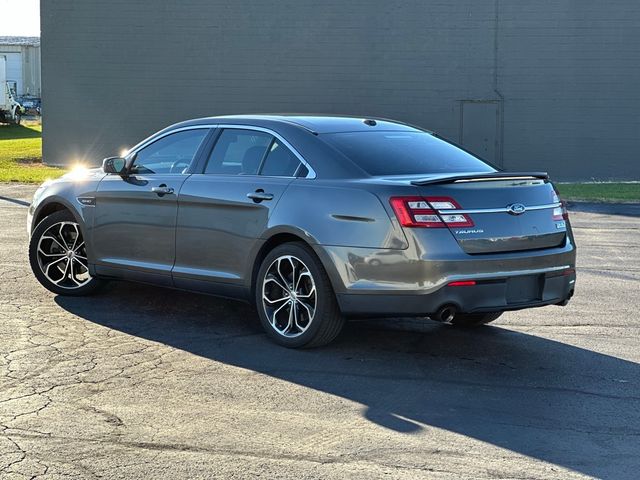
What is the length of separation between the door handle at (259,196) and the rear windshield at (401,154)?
0.59 meters

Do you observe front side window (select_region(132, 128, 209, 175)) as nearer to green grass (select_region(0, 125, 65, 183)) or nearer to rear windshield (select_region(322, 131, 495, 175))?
rear windshield (select_region(322, 131, 495, 175))

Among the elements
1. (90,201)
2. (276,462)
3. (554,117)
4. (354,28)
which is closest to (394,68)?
(354,28)

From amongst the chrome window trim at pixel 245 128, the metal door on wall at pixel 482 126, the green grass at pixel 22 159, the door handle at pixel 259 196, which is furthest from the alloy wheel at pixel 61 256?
the metal door on wall at pixel 482 126

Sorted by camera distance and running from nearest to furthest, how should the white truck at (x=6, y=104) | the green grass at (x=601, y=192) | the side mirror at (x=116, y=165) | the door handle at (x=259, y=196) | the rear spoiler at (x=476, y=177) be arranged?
1. the rear spoiler at (x=476, y=177)
2. the door handle at (x=259, y=196)
3. the side mirror at (x=116, y=165)
4. the green grass at (x=601, y=192)
5. the white truck at (x=6, y=104)

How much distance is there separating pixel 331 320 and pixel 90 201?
2.79 meters

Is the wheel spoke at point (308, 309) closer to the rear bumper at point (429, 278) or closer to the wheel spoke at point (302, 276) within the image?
the wheel spoke at point (302, 276)

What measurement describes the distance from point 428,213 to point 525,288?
34.1 inches

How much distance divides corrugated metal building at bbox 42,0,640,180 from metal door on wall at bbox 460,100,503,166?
0.03m

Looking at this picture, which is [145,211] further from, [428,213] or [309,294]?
[428,213]

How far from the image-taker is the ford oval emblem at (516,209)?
6.55m

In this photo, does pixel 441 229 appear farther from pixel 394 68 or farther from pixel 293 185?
pixel 394 68

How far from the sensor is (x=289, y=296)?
696 centimetres

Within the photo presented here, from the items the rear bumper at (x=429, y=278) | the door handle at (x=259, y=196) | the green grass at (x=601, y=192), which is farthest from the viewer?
the green grass at (x=601, y=192)

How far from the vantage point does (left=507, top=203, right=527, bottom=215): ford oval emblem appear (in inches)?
258
